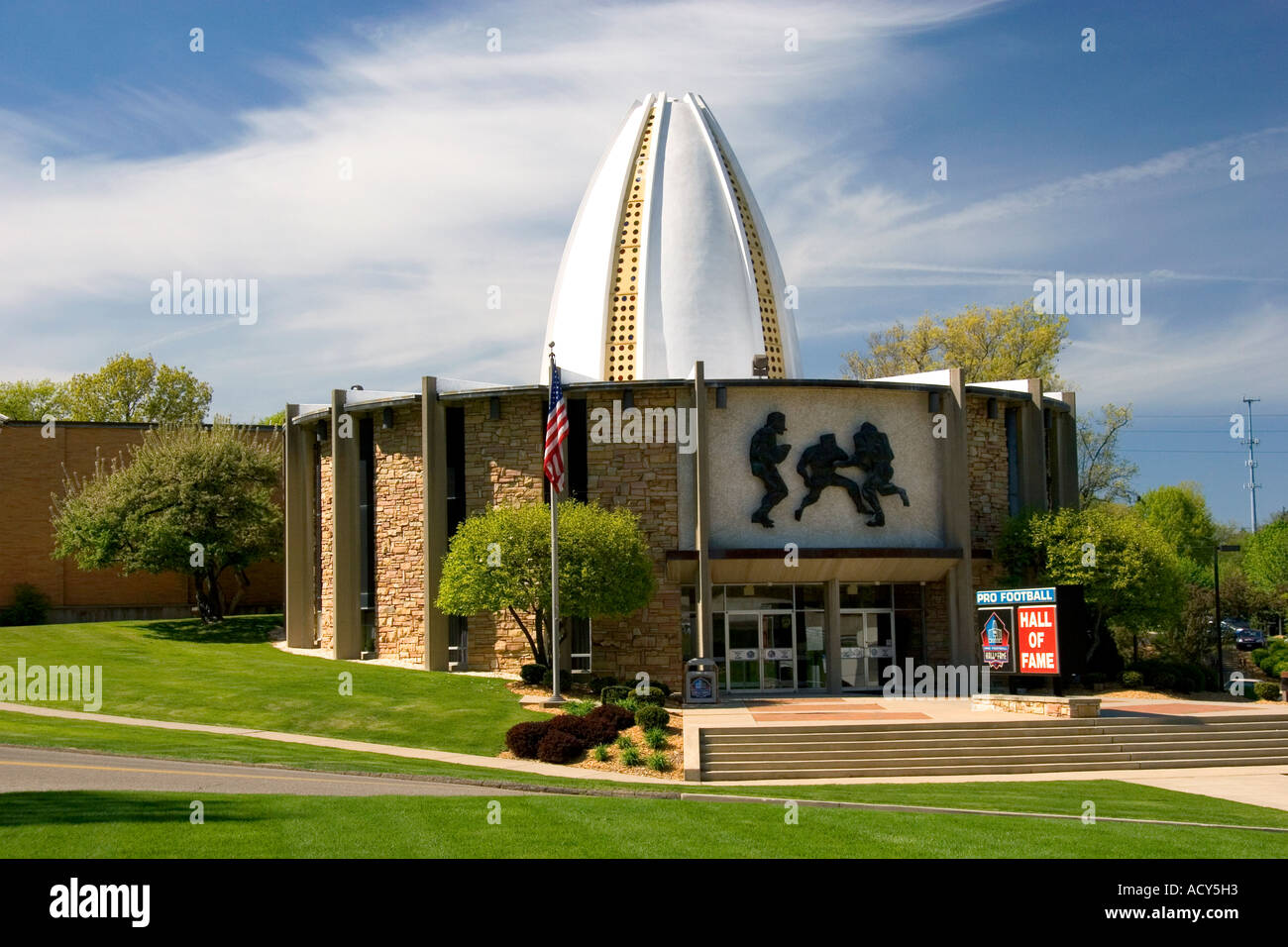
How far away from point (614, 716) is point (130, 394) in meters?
56.0

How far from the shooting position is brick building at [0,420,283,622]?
164ft

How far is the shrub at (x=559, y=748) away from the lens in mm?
24688

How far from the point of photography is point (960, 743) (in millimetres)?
26250

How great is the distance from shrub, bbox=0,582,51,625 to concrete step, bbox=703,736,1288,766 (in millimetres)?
34169

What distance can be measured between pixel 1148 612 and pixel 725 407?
13.5 meters

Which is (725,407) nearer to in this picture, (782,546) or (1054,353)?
(782,546)

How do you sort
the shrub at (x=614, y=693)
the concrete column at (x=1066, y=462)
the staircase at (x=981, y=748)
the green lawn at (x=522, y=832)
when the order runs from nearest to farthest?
the green lawn at (x=522, y=832) < the staircase at (x=981, y=748) < the shrub at (x=614, y=693) < the concrete column at (x=1066, y=462)

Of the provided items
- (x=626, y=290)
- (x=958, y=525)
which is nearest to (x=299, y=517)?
(x=626, y=290)

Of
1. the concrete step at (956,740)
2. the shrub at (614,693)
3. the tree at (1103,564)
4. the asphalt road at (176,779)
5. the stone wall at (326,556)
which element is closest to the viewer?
the asphalt road at (176,779)

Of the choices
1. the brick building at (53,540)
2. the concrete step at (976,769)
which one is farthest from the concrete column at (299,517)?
the concrete step at (976,769)

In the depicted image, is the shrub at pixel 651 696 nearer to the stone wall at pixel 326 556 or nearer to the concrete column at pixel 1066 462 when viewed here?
the stone wall at pixel 326 556

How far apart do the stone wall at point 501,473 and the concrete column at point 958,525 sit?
11901 millimetres

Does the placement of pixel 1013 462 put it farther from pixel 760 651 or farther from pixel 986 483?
pixel 760 651
